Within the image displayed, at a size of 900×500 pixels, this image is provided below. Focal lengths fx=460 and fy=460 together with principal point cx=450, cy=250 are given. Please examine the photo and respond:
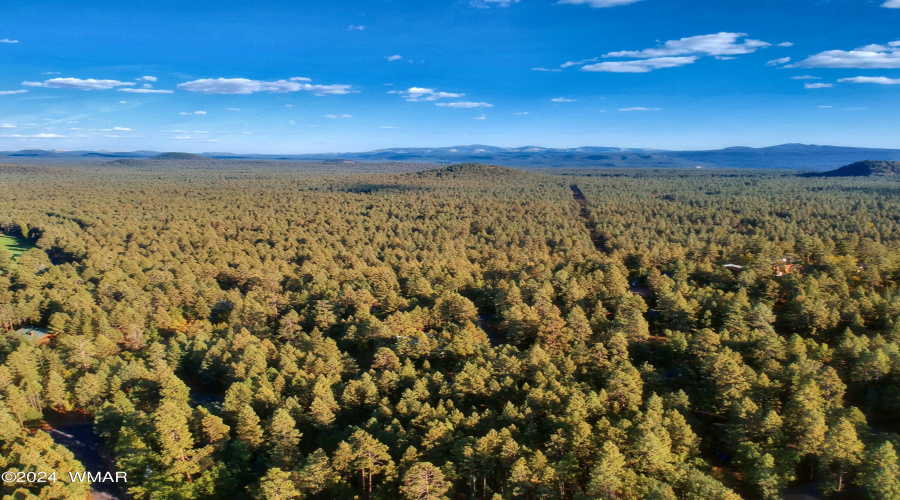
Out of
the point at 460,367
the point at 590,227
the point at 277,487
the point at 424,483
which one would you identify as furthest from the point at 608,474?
the point at 590,227

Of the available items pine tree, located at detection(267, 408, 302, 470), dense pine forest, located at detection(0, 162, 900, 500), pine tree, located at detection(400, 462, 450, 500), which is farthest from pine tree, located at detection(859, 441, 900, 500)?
pine tree, located at detection(267, 408, 302, 470)

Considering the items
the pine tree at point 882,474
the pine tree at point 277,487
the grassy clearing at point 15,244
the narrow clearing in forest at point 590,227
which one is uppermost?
the narrow clearing in forest at point 590,227

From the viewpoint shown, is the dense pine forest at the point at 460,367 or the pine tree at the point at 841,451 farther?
the dense pine forest at the point at 460,367

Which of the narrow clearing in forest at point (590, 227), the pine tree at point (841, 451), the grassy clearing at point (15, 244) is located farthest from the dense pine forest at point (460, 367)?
the grassy clearing at point (15, 244)

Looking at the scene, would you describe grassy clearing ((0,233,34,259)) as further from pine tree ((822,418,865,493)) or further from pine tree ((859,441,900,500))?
pine tree ((859,441,900,500))

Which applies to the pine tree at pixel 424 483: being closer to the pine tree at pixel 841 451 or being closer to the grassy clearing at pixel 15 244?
the pine tree at pixel 841 451

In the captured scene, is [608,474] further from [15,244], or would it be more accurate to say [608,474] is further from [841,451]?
[15,244]

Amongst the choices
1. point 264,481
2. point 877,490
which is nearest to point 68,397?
point 264,481

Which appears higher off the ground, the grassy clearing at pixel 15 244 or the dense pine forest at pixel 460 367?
the grassy clearing at pixel 15 244

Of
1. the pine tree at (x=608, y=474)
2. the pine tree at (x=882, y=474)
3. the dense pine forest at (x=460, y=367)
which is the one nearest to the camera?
the pine tree at (x=882, y=474)

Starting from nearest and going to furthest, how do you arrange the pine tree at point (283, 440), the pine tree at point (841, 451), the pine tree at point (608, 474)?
1. the pine tree at point (608, 474)
2. the pine tree at point (841, 451)
3. the pine tree at point (283, 440)
